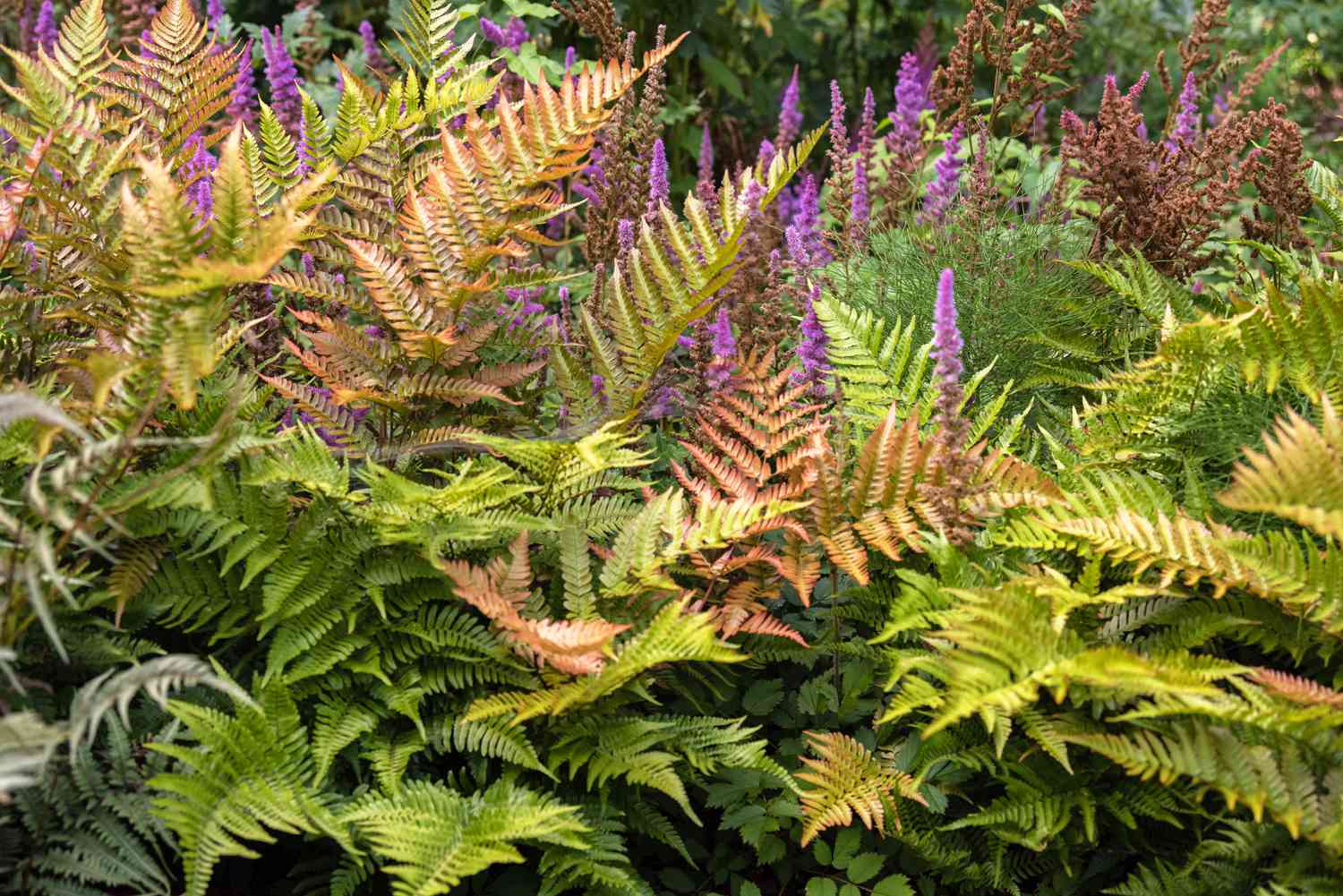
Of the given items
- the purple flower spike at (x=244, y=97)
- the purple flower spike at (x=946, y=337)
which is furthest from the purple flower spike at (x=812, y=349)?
the purple flower spike at (x=244, y=97)

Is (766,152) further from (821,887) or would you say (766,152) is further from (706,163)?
(821,887)

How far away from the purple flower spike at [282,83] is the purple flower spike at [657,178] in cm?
96

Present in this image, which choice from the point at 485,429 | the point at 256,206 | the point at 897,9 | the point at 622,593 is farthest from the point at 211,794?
the point at 897,9

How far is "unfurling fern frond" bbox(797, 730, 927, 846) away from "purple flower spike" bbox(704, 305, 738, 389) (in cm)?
68

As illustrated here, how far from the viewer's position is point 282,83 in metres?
3.01

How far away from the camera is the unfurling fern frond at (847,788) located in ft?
5.83

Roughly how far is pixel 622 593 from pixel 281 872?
72 centimetres

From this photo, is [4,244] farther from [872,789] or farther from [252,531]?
[872,789]

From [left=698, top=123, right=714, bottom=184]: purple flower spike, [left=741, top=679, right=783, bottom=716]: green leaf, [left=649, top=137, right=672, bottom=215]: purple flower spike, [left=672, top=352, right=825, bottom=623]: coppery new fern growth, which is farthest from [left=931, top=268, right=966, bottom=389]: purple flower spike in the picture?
[left=698, top=123, right=714, bottom=184]: purple flower spike

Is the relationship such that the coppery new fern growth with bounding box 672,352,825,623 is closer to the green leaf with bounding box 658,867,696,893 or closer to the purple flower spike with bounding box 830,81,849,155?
the green leaf with bounding box 658,867,696,893

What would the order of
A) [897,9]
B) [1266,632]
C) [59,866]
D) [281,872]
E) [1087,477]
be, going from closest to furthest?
[59,866] → [1266,632] → [281,872] → [1087,477] → [897,9]

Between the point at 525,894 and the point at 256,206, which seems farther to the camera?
the point at 256,206

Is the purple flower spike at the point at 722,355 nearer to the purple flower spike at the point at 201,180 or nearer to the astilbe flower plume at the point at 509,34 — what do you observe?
the purple flower spike at the point at 201,180

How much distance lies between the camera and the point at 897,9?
6246mm
